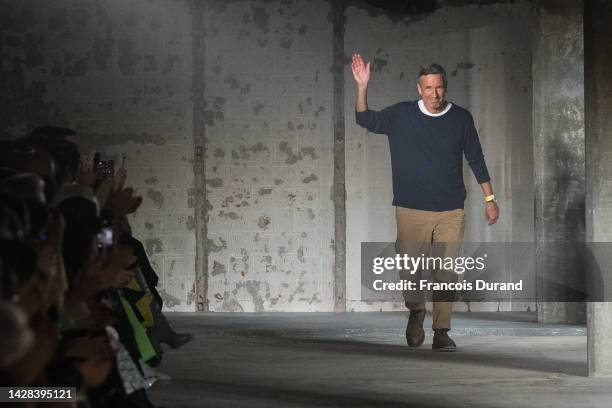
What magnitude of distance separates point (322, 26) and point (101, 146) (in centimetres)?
247

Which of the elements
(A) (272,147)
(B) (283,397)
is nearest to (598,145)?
(B) (283,397)

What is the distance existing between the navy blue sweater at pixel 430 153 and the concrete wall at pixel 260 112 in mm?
3396

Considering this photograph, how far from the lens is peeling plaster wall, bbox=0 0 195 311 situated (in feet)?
49.8

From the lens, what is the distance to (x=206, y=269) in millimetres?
15203

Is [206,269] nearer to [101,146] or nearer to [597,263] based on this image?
[101,146]

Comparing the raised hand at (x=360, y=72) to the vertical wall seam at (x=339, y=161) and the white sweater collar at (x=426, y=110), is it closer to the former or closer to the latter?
the white sweater collar at (x=426, y=110)

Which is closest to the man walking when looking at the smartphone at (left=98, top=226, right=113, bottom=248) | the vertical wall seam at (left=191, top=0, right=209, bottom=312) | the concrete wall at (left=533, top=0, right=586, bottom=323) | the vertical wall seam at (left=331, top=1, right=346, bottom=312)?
the concrete wall at (left=533, top=0, right=586, bottom=323)

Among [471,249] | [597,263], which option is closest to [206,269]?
[471,249]

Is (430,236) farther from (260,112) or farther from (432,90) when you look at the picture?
(260,112)

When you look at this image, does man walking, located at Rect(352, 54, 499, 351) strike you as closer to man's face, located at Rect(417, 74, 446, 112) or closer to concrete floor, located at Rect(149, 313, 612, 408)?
man's face, located at Rect(417, 74, 446, 112)

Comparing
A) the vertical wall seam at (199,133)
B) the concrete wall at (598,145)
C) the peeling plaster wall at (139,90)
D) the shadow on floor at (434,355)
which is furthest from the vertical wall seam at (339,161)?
the concrete wall at (598,145)

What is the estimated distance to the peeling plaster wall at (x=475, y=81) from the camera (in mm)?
15094

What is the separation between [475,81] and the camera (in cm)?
1517

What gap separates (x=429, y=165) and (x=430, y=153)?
9 centimetres
